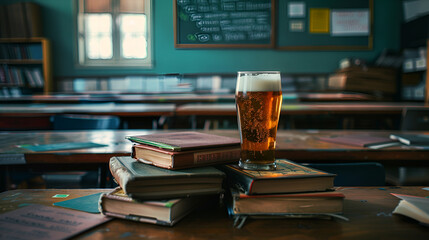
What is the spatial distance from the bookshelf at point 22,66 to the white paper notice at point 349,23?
15.3 feet

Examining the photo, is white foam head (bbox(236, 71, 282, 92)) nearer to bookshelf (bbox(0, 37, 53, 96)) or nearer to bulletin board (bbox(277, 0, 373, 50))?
bulletin board (bbox(277, 0, 373, 50))

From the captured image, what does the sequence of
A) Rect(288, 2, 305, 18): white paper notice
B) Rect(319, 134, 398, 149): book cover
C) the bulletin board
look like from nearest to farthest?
Rect(319, 134, 398, 149): book cover
Rect(288, 2, 305, 18): white paper notice
the bulletin board

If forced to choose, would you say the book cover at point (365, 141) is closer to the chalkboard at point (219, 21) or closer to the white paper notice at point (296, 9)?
the chalkboard at point (219, 21)

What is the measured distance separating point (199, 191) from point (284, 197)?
14cm

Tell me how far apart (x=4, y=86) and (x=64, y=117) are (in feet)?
14.9

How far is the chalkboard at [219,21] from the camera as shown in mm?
1119

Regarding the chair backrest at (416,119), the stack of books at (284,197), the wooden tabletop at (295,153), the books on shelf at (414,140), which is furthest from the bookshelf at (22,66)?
the stack of books at (284,197)

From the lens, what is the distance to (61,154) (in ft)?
3.56

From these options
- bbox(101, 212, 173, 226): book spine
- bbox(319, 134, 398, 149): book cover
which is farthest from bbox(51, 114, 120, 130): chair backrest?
bbox(101, 212, 173, 226): book spine

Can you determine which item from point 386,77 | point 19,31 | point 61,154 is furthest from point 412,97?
point 19,31

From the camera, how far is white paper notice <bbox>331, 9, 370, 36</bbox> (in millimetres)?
5199

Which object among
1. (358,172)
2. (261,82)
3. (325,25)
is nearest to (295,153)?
(358,172)

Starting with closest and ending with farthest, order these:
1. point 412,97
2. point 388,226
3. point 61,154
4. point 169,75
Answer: point 388,226, point 61,154, point 169,75, point 412,97

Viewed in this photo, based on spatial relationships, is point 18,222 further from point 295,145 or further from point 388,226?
point 295,145
